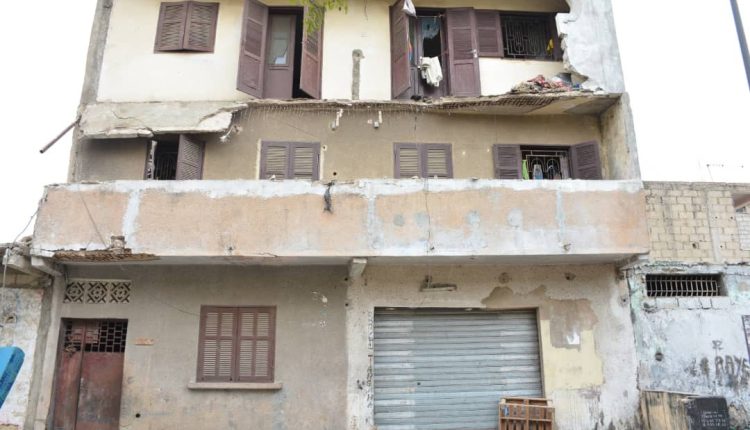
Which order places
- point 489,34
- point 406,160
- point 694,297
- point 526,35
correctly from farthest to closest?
point 526,35, point 489,34, point 406,160, point 694,297

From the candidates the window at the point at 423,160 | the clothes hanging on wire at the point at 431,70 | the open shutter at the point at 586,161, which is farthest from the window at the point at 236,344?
the open shutter at the point at 586,161

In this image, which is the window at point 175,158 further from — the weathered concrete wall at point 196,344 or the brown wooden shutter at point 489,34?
the brown wooden shutter at point 489,34

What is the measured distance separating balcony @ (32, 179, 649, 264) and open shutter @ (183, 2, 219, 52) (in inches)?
130

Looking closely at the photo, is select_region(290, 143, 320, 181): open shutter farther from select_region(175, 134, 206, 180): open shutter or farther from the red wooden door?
the red wooden door

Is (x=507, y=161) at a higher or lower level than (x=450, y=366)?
higher

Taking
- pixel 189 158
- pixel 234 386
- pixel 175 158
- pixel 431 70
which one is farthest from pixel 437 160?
pixel 234 386

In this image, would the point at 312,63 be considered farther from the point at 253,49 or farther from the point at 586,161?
the point at 586,161

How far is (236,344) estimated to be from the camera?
9.00 m

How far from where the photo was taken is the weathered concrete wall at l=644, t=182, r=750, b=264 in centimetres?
1034

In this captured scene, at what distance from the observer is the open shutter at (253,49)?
995 cm

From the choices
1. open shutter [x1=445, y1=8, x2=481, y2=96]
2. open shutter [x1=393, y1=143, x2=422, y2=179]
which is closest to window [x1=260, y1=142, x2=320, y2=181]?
open shutter [x1=393, y1=143, x2=422, y2=179]

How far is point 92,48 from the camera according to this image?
10.2 m

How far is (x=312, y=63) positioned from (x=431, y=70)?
2.38 metres

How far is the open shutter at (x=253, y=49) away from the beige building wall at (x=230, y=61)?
0.28 metres
